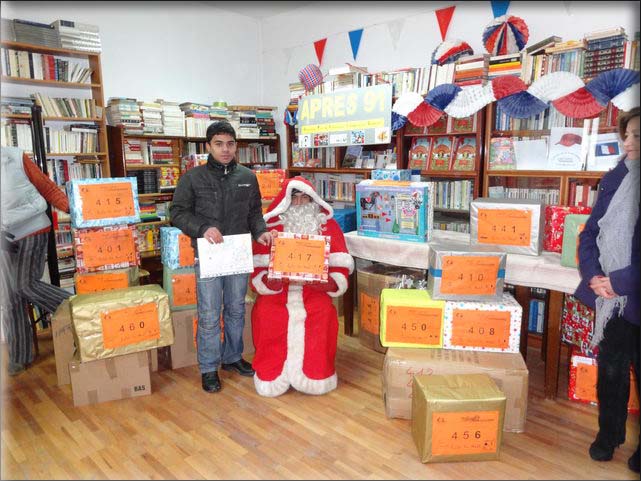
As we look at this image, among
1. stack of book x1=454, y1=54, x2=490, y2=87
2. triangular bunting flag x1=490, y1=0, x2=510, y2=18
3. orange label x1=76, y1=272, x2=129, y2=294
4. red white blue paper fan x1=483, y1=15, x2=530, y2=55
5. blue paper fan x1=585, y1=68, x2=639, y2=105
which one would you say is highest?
triangular bunting flag x1=490, y1=0, x2=510, y2=18

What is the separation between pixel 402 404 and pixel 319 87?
286cm

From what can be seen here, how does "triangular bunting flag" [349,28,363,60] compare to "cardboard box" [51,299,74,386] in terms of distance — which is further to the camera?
"triangular bunting flag" [349,28,363,60]

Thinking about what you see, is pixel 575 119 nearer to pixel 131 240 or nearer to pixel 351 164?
pixel 351 164

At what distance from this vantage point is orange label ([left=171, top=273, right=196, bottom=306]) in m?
2.94

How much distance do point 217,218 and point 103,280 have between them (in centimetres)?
95

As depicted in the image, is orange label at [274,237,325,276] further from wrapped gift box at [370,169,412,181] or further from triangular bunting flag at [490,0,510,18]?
triangular bunting flag at [490,0,510,18]

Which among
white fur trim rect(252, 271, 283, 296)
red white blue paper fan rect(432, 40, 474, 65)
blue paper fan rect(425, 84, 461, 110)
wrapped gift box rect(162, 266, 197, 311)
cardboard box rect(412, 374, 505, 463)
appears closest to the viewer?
cardboard box rect(412, 374, 505, 463)

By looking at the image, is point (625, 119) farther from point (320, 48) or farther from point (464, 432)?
point (320, 48)

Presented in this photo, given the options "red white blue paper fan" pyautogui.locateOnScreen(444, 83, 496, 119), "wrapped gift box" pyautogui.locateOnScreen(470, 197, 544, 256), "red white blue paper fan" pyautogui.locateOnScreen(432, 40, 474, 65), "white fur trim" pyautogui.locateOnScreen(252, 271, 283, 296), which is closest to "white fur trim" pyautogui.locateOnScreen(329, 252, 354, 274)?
"white fur trim" pyautogui.locateOnScreen(252, 271, 283, 296)

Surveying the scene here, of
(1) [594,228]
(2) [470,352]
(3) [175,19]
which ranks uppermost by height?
(3) [175,19]

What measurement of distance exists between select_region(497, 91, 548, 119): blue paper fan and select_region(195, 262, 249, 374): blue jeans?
2.04 metres

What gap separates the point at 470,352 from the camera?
2.29 meters

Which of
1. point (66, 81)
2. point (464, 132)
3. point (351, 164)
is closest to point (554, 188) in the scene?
point (464, 132)

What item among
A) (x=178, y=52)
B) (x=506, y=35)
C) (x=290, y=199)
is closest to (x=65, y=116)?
(x=178, y=52)
